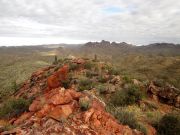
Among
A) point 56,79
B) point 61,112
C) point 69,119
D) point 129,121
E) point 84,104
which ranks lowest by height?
point 56,79

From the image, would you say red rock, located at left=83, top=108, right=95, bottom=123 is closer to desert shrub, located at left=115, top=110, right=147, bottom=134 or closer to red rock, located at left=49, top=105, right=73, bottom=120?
red rock, located at left=49, top=105, right=73, bottom=120

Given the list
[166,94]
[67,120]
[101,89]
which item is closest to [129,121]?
[67,120]

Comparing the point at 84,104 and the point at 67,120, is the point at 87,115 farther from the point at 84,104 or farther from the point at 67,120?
the point at 67,120

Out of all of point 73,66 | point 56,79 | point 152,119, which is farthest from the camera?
point 73,66

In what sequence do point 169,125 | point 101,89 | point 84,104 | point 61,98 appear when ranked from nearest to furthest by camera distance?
point 84,104
point 61,98
point 169,125
point 101,89

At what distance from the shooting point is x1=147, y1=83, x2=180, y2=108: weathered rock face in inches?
820

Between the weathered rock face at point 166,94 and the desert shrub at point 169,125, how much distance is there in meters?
8.56

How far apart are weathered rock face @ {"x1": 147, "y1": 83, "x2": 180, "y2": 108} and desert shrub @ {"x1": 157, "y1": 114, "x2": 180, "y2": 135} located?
28.1 ft

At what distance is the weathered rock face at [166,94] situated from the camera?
20828mm

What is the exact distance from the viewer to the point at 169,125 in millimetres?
12008

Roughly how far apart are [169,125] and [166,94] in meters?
9.67

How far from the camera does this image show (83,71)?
2708cm

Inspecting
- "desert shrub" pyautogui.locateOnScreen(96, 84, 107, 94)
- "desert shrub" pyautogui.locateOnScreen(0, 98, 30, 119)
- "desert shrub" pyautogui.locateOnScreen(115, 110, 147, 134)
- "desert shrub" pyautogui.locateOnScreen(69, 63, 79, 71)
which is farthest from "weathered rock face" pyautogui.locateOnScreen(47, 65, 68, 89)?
"desert shrub" pyautogui.locateOnScreen(115, 110, 147, 134)

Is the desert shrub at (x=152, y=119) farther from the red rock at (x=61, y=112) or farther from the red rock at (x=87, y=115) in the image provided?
the red rock at (x=61, y=112)
